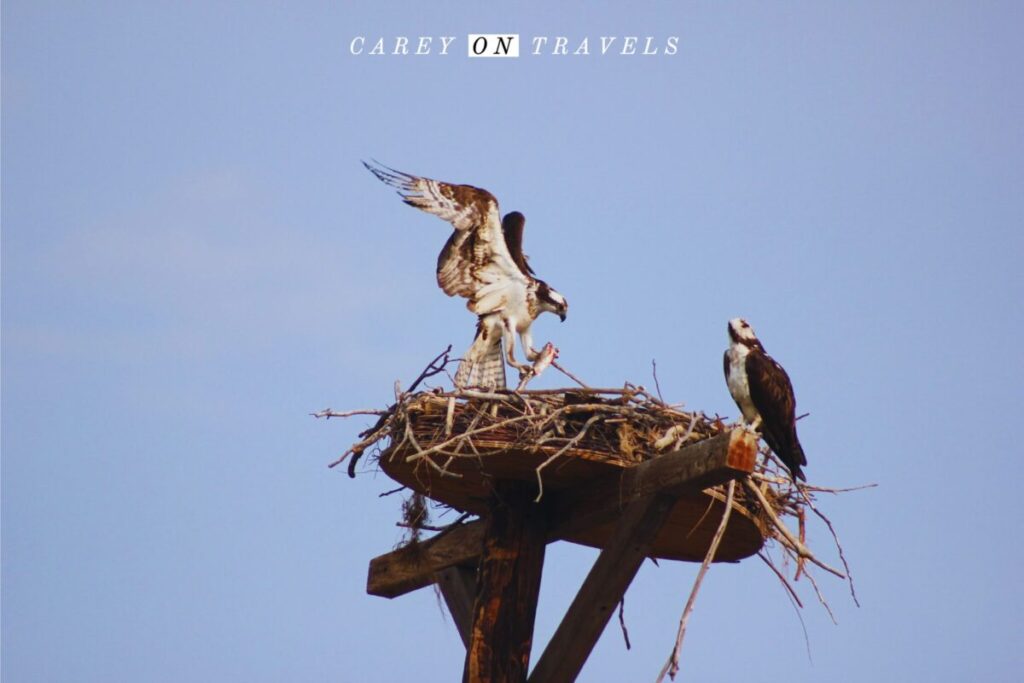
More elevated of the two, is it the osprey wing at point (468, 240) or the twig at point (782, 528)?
the osprey wing at point (468, 240)

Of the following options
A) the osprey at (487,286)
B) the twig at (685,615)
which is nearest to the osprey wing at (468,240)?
the osprey at (487,286)

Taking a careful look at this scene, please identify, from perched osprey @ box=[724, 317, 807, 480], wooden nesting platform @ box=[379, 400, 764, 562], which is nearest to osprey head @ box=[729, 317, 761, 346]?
perched osprey @ box=[724, 317, 807, 480]

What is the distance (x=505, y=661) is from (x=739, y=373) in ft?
6.53

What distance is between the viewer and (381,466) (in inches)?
245

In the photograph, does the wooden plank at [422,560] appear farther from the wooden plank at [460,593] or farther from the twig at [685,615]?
the twig at [685,615]

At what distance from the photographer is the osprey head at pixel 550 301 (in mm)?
7656

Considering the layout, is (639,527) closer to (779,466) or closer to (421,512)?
(779,466)

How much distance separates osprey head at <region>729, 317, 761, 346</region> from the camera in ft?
22.9

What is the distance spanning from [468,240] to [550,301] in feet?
1.86

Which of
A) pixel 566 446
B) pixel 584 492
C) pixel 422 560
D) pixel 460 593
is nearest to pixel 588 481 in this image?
pixel 584 492

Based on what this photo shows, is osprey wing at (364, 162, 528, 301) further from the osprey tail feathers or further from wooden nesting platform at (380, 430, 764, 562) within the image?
wooden nesting platform at (380, 430, 764, 562)

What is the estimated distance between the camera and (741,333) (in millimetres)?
7020

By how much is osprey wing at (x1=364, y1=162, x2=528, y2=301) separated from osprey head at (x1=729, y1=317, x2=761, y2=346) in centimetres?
122

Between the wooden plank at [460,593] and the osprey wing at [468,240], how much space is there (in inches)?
61.4
